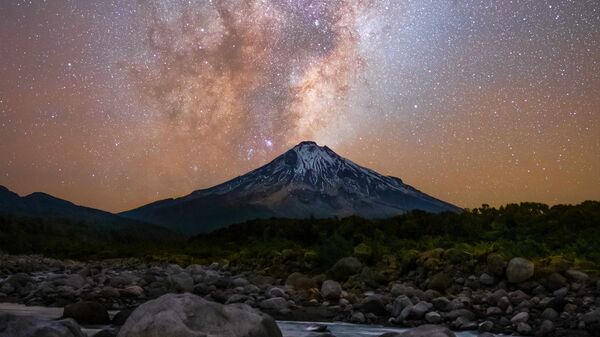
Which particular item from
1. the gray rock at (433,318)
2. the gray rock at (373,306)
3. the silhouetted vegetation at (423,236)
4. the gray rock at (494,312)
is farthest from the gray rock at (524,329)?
the silhouetted vegetation at (423,236)

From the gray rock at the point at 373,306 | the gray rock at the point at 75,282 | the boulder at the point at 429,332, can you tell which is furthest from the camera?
the gray rock at the point at 75,282

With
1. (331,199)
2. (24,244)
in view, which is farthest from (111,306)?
(331,199)

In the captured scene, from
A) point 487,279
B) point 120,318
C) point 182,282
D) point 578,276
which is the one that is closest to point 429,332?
point 120,318

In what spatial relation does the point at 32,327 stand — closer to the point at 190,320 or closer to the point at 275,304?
the point at 190,320

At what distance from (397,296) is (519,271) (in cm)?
268

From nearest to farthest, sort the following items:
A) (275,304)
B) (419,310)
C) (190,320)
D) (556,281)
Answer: (190,320) → (419,310) → (556,281) → (275,304)

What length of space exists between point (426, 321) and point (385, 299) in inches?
70.0

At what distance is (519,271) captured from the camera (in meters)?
13.1

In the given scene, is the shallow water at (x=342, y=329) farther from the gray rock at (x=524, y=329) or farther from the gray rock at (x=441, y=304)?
the gray rock at (x=441, y=304)

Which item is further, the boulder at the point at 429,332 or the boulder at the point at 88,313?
the boulder at the point at 88,313

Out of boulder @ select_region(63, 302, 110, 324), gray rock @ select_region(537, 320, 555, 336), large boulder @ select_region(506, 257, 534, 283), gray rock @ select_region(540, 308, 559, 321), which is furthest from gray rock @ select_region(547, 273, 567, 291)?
boulder @ select_region(63, 302, 110, 324)

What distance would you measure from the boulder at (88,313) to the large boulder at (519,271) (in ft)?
27.6

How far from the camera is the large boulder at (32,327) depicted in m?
6.29

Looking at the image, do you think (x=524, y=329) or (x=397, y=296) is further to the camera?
(x=397, y=296)
